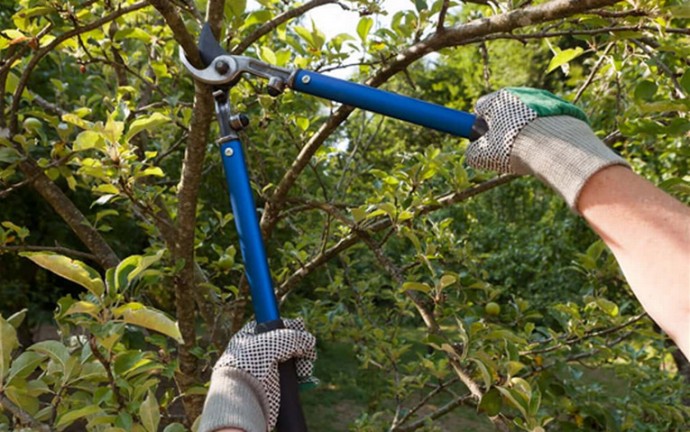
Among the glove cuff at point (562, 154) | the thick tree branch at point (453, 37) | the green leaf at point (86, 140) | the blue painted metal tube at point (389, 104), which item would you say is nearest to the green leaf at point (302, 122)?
the thick tree branch at point (453, 37)

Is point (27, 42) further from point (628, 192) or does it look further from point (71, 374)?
point (628, 192)

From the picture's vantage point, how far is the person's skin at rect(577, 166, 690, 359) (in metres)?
0.75

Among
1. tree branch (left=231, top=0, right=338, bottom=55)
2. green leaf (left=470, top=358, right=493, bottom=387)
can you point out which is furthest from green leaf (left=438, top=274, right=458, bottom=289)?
tree branch (left=231, top=0, right=338, bottom=55)

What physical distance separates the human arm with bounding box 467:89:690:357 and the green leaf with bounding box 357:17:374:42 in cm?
109

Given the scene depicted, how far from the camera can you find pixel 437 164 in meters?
1.86

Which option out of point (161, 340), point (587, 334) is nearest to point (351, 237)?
point (161, 340)

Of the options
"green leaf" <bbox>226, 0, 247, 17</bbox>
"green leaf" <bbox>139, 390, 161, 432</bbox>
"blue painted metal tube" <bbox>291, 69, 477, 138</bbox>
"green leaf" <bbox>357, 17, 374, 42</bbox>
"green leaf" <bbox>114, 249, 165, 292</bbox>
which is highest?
"green leaf" <bbox>226, 0, 247, 17</bbox>

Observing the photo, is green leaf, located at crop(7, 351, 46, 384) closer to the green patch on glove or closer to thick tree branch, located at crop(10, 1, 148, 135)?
thick tree branch, located at crop(10, 1, 148, 135)

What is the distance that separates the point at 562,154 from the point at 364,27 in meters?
1.31

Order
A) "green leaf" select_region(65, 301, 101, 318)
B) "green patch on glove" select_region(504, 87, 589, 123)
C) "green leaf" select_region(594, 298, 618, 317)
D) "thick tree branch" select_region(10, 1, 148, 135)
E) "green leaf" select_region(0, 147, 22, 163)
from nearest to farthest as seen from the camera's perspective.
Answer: "green patch on glove" select_region(504, 87, 589, 123)
"green leaf" select_region(65, 301, 101, 318)
"thick tree branch" select_region(10, 1, 148, 135)
"green leaf" select_region(0, 147, 22, 163)
"green leaf" select_region(594, 298, 618, 317)

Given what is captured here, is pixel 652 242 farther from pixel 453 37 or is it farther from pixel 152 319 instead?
pixel 453 37

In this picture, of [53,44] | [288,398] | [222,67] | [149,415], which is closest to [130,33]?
[53,44]

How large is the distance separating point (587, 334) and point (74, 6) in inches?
73.1

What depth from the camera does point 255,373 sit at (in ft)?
3.56
